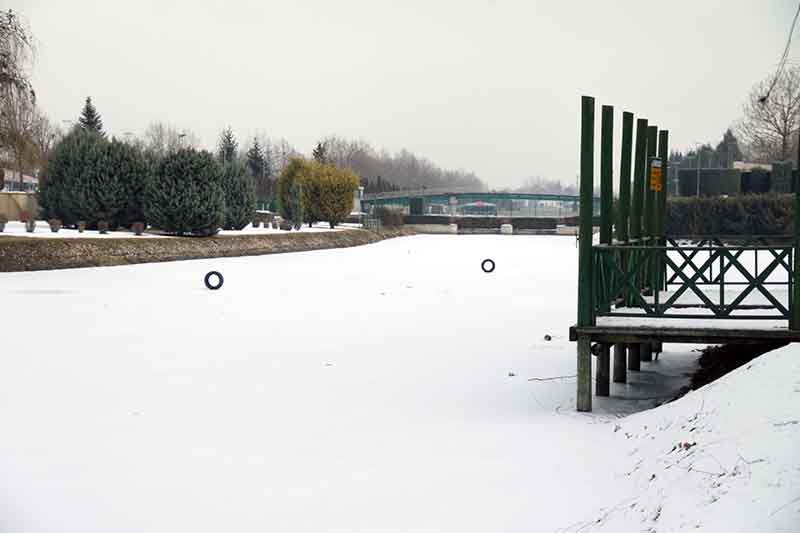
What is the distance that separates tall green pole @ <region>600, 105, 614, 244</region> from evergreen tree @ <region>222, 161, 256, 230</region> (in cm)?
Result: 3737

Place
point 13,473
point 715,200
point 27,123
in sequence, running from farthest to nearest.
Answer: point 715,200, point 27,123, point 13,473

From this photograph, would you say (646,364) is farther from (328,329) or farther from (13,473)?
(13,473)

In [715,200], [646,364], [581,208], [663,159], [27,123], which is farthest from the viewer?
[715,200]

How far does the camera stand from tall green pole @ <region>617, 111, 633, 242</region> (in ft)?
41.8

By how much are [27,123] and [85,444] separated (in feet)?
83.0

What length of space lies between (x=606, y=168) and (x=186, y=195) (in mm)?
31170

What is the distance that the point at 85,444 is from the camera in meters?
8.68

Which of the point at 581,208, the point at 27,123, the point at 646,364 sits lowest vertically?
the point at 646,364

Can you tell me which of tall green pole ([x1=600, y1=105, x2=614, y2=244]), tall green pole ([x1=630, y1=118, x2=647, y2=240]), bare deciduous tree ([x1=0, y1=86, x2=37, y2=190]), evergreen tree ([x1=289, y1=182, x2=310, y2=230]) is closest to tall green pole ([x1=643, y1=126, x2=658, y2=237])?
tall green pole ([x1=630, y1=118, x2=647, y2=240])

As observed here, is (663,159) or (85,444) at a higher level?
(663,159)

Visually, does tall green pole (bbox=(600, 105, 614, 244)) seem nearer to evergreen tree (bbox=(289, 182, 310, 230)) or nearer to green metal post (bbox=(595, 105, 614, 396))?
green metal post (bbox=(595, 105, 614, 396))

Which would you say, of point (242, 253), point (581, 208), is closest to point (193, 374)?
point (581, 208)

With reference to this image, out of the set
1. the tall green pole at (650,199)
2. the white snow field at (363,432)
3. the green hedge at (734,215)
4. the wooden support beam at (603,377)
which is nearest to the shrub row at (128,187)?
the white snow field at (363,432)

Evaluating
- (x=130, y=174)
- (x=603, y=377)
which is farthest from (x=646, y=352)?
(x=130, y=174)
